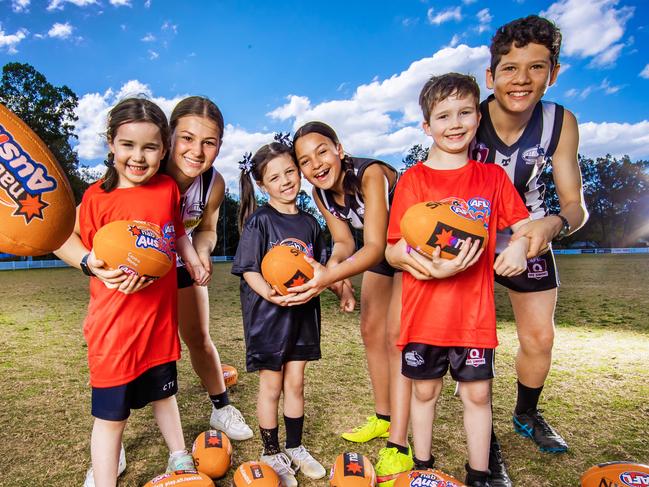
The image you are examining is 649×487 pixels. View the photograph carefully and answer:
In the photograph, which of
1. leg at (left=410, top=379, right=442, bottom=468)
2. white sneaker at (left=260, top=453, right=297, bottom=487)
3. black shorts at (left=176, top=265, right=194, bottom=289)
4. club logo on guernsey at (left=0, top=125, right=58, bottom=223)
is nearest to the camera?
club logo on guernsey at (left=0, top=125, right=58, bottom=223)

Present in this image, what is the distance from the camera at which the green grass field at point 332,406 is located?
256 cm

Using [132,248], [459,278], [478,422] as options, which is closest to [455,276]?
[459,278]

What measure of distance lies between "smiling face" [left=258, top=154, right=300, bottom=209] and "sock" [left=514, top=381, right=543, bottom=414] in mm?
2005

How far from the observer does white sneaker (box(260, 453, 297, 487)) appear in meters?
2.35

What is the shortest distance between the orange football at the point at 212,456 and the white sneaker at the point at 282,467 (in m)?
0.22

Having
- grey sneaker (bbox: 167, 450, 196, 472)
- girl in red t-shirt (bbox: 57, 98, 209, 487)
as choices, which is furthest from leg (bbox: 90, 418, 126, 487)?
grey sneaker (bbox: 167, 450, 196, 472)

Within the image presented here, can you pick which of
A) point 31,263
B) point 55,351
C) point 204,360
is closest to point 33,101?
point 31,263

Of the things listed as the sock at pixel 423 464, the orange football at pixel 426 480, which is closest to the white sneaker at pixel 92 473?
the orange football at pixel 426 480

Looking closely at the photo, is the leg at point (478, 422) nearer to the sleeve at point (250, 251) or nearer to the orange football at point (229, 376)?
the sleeve at point (250, 251)

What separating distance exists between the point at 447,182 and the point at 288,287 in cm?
102

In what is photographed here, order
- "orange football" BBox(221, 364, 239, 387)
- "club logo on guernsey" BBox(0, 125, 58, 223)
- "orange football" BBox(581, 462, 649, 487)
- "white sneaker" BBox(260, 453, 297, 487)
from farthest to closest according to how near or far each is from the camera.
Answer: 1. "orange football" BBox(221, 364, 239, 387)
2. "white sneaker" BBox(260, 453, 297, 487)
3. "orange football" BBox(581, 462, 649, 487)
4. "club logo on guernsey" BBox(0, 125, 58, 223)

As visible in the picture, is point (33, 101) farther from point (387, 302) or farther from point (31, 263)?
point (387, 302)

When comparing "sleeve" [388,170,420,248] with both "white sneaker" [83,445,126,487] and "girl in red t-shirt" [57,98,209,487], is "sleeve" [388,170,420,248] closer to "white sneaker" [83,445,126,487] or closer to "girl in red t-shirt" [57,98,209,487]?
"girl in red t-shirt" [57,98,209,487]

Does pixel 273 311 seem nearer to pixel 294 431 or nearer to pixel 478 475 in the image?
pixel 294 431
